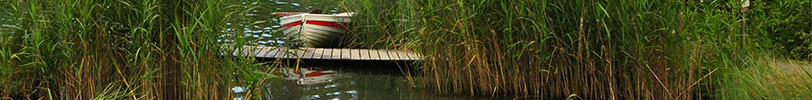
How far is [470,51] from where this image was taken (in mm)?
6125

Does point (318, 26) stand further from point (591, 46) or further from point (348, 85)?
point (591, 46)

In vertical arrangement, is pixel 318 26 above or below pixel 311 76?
above

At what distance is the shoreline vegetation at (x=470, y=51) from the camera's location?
4930 mm

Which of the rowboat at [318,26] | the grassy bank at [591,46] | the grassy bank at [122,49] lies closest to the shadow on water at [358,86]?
the grassy bank at [591,46]

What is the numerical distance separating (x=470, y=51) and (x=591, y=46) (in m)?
0.72

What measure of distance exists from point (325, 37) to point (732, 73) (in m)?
A: 7.24

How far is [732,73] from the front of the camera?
17.4 feet

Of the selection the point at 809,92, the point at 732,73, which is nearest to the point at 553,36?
the point at 732,73

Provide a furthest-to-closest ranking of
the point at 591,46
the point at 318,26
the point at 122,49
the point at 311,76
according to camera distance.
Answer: the point at 318,26 < the point at 311,76 < the point at 591,46 < the point at 122,49

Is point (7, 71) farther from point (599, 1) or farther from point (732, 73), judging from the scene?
point (732, 73)

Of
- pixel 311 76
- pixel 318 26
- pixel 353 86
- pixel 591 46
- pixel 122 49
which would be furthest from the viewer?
pixel 318 26

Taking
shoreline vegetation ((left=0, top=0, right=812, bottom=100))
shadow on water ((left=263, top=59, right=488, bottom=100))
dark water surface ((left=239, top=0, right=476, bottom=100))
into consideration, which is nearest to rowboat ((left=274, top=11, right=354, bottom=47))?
dark water surface ((left=239, top=0, right=476, bottom=100))

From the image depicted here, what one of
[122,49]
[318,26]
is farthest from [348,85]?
[318,26]

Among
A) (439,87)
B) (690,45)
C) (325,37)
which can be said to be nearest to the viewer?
(690,45)
